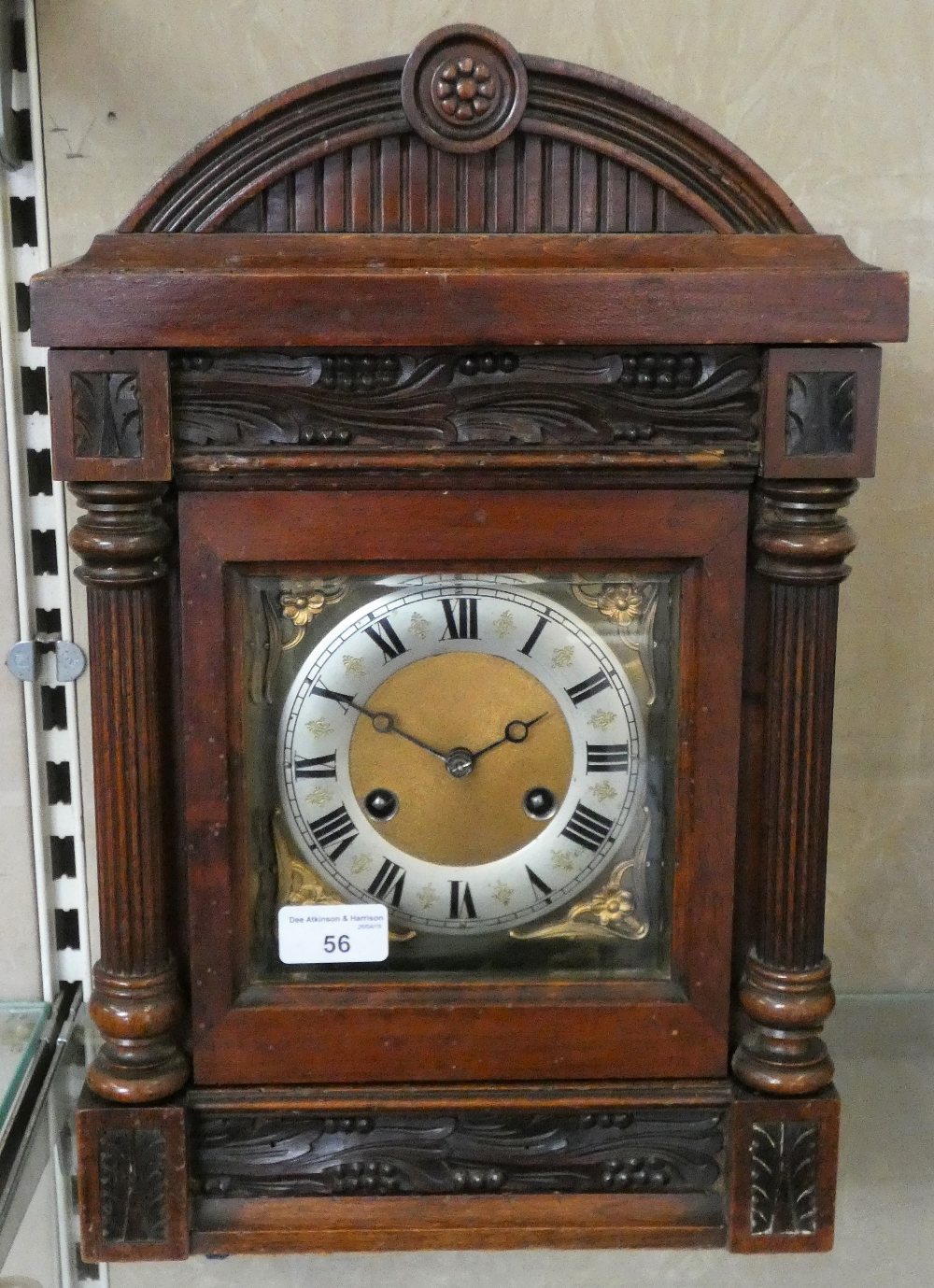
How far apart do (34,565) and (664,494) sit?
443 millimetres

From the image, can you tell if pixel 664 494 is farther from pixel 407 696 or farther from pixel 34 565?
pixel 34 565

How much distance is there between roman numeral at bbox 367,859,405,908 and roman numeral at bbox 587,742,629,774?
11cm

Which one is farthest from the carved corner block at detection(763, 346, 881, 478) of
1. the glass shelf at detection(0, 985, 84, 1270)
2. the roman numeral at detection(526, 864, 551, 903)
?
the glass shelf at detection(0, 985, 84, 1270)

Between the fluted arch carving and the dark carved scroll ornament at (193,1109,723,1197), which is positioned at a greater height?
the fluted arch carving

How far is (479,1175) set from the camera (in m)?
0.72

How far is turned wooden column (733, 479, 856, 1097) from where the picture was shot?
0.67 meters

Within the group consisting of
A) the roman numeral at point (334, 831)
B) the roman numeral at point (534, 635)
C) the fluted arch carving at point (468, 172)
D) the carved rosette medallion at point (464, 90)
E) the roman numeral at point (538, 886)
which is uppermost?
the carved rosette medallion at point (464, 90)

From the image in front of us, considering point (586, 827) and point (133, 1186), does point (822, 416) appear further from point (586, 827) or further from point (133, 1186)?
point (133, 1186)

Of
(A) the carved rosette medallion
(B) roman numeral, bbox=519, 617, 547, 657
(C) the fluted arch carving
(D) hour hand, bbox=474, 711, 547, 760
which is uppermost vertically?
(A) the carved rosette medallion

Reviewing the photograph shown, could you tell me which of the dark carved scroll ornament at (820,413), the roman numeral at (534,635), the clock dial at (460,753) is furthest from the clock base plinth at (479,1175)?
the dark carved scroll ornament at (820,413)

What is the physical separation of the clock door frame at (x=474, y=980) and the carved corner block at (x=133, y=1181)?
33 mm

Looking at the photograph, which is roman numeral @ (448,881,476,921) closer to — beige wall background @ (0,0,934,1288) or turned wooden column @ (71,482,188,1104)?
turned wooden column @ (71,482,188,1104)

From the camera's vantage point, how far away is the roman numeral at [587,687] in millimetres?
701

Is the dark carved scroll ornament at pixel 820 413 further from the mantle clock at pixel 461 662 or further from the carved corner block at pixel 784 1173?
the carved corner block at pixel 784 1173
